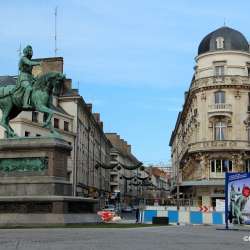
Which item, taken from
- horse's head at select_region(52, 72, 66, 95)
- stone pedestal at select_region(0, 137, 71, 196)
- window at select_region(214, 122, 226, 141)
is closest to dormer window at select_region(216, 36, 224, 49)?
window at select_region(214, 122, 226, 141)

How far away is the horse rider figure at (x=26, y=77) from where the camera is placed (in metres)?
30.1

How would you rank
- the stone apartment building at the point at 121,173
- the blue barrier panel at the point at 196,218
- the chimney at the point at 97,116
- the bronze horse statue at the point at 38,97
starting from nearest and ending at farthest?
1. the bronze horse statue at the point at 38,97
2. the blue barrier panel at the point at 196,218
3. the chimney at the point at 97,116
4. the stone apartment building at the point at 121,173

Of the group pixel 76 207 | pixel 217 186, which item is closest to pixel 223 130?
pixel 217 186

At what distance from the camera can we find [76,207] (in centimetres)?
2847

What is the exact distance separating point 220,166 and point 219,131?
4.40 meters

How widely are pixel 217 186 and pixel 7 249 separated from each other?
61.4m

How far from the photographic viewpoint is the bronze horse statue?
1175 inches

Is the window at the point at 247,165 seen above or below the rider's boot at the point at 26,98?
below

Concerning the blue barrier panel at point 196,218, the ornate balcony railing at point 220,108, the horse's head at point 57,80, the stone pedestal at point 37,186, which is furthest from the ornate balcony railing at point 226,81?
the stone pedestal at point 37,186

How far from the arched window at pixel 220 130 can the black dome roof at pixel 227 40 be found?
9.90 meters

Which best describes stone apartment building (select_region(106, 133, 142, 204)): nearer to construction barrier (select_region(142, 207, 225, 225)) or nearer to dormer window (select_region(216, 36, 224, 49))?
dormer window (select_region(216, 36, 224, 49))

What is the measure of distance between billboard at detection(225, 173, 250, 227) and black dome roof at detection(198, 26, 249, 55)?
47.8 meters

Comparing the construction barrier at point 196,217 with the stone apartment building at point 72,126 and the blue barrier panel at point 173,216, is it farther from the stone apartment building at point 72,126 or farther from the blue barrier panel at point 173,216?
the stone apartment building at point 72,126

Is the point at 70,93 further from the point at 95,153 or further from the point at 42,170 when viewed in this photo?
the point at 42,170
